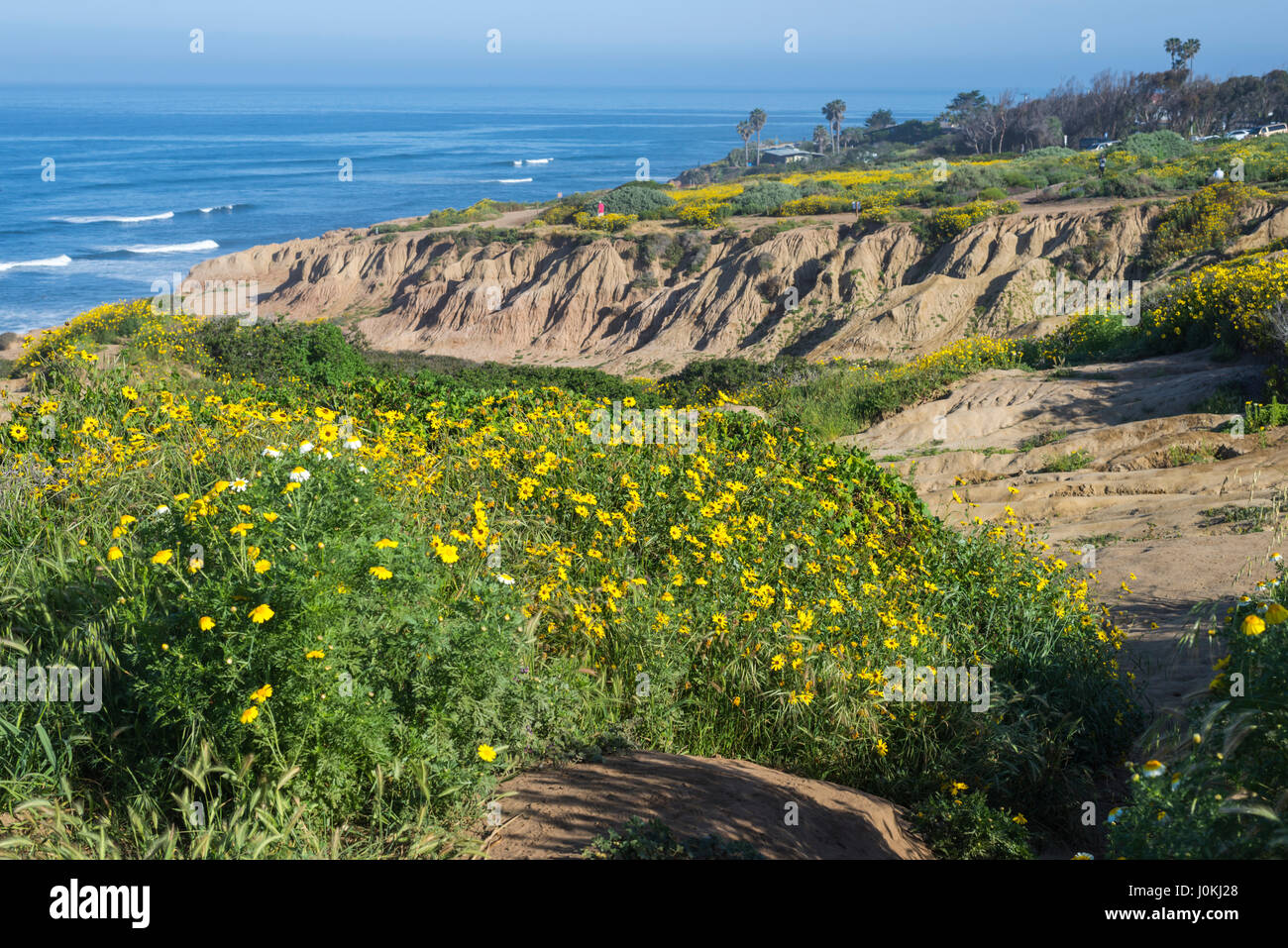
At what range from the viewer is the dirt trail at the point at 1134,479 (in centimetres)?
753

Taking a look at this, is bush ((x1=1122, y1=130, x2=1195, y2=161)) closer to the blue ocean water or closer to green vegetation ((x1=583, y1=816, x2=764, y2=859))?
green vegetation ((x1=583, y1=816, x2=764, y2=859))

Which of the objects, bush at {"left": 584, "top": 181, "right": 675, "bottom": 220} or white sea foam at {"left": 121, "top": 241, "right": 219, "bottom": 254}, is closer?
bush at {"left": 584, "top": 181, "right": 675, "bottom": 220}

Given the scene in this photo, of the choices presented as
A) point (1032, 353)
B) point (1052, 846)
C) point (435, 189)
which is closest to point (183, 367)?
point (1052, 846)

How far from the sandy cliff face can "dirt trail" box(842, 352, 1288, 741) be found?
480 inches

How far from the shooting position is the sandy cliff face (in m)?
28.3

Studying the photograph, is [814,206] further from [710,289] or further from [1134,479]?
[1134,479]

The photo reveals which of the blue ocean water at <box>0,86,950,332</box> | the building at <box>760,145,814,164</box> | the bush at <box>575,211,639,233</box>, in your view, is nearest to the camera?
the bush at <box>575,211,639,233</box>

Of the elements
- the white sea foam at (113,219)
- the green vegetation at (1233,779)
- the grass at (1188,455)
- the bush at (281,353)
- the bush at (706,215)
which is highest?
the white sea foam at (113,219)

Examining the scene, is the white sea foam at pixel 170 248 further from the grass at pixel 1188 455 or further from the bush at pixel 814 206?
the grass at pixel 1188 455

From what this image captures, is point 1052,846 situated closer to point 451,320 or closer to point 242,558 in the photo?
point 242,558

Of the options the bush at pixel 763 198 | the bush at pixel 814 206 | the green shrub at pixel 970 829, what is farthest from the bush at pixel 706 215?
the green shrub at pixel 970 829

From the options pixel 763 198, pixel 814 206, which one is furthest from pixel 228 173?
pixel 814 206

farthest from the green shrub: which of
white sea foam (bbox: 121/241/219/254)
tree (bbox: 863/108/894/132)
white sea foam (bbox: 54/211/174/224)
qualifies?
A: tree (bbox: 863/108/894/132)

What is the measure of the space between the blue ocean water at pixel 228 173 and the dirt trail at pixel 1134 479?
1693 inches
